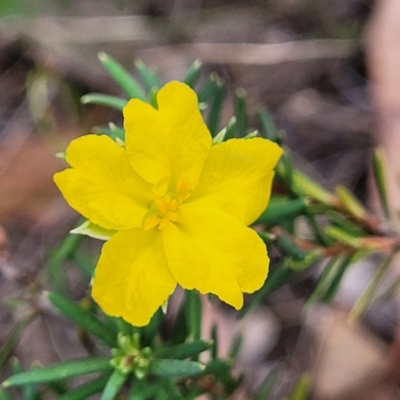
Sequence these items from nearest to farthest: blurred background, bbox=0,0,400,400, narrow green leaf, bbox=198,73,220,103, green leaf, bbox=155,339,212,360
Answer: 1. green leaf, bbox=155,339,212,360
2. narrow green leaf, bbox=198,73,220,103
3. blurred background, bbox=0,0,400,400

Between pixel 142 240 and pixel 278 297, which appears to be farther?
pixel 278 297

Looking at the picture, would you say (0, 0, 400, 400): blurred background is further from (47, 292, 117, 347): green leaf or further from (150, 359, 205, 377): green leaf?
(150, 359, 205, 377): green leaf

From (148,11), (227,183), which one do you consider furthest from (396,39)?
(227,183)

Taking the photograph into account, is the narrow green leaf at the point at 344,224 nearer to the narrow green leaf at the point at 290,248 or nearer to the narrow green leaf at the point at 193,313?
the narrow green leaf at the point at 290,248

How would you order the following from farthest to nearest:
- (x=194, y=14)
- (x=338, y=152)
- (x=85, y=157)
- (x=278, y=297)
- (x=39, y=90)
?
1. (x=194, y=14)
2. (x=39, y=90)
3. (x=338, y=152)
4. (x=278, y=297)
5. (x=85, y=157)

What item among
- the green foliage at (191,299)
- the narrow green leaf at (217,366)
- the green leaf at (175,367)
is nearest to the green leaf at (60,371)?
the green foliage at (191,299)

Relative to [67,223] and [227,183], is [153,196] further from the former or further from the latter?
[67,223]

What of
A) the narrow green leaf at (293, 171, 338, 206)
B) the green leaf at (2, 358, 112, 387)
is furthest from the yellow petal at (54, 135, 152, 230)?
the narrow green leaf at (293, 171, 338, 206)
